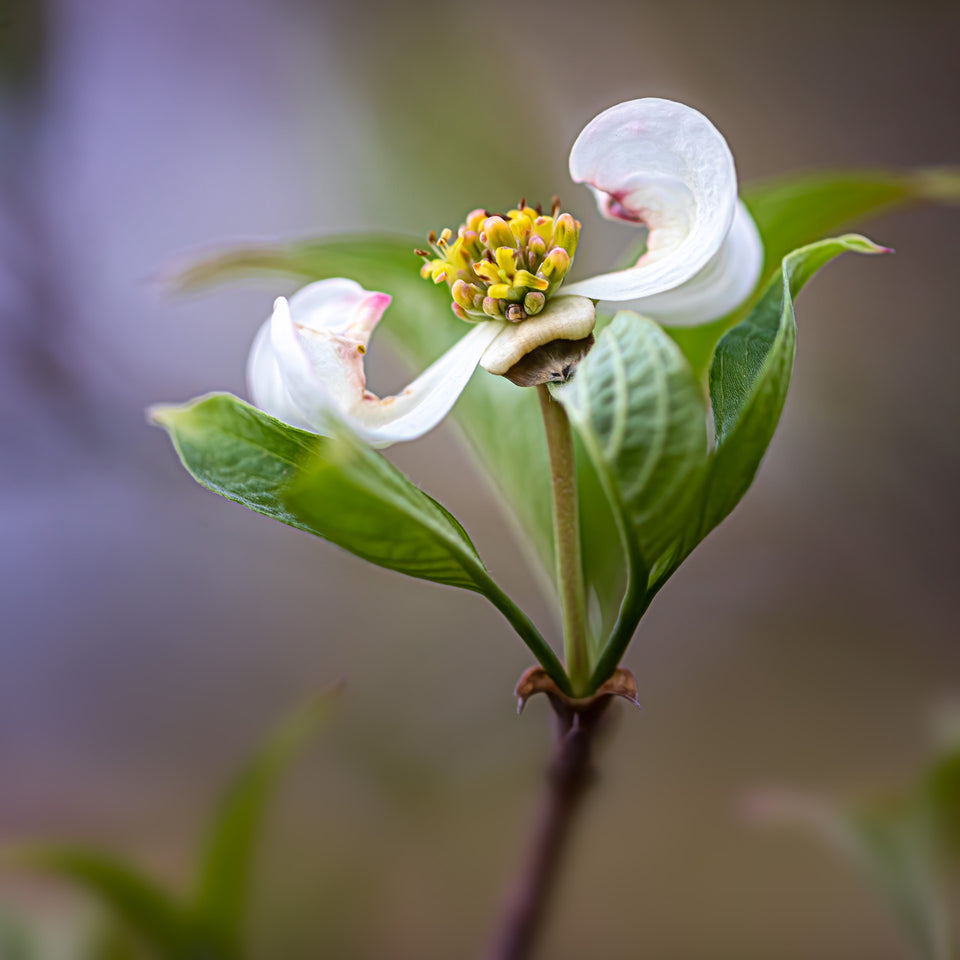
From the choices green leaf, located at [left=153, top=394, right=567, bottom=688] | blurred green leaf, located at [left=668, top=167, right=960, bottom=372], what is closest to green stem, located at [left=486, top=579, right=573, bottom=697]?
green leaf, located at [left=153, top=394, right=567, bottom=688]

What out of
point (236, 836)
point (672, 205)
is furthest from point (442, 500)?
point (672, 205)

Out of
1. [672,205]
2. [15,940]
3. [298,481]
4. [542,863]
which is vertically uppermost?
[672,205]

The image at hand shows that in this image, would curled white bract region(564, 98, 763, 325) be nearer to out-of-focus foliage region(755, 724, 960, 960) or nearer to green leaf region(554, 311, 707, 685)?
green leaf region(554, 311, 707, 685)

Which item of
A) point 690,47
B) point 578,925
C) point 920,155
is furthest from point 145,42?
point 578,925

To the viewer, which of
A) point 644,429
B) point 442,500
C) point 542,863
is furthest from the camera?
point 442,500

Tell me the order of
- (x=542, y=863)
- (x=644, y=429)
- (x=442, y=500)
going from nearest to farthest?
(x=644, y=429), (x=542, y=863), (x=442, y=500)

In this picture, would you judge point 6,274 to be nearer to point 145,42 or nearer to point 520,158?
point 145,42

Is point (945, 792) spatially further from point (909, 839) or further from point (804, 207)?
point (804, 207)

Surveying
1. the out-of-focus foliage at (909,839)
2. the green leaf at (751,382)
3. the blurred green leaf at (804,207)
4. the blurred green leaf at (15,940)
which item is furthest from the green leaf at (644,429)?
the blurred green leaf at (15,940)
